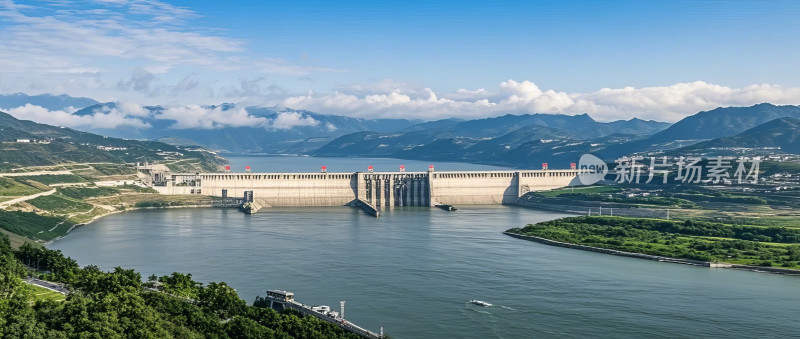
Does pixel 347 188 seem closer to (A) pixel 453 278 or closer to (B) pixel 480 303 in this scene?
(A) pixel 453 278

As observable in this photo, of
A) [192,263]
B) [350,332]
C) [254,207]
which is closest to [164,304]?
[350,332]

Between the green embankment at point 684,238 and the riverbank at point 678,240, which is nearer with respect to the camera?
the riverbank at point 678,240

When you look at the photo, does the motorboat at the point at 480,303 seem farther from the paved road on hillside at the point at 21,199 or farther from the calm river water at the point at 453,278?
the paved road on hillside at the point at 21,199

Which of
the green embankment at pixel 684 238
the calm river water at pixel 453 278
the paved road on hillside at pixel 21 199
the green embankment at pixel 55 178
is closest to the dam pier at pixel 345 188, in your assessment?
the green embankment at pixel 55 178

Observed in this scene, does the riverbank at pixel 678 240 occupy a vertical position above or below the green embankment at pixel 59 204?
below

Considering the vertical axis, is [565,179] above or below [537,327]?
above

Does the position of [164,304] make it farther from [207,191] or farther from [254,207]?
[207,191]

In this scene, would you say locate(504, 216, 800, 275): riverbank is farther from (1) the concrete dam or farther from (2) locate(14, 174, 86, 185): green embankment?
(2) locate(14, 174, 86, 185): green embankment
